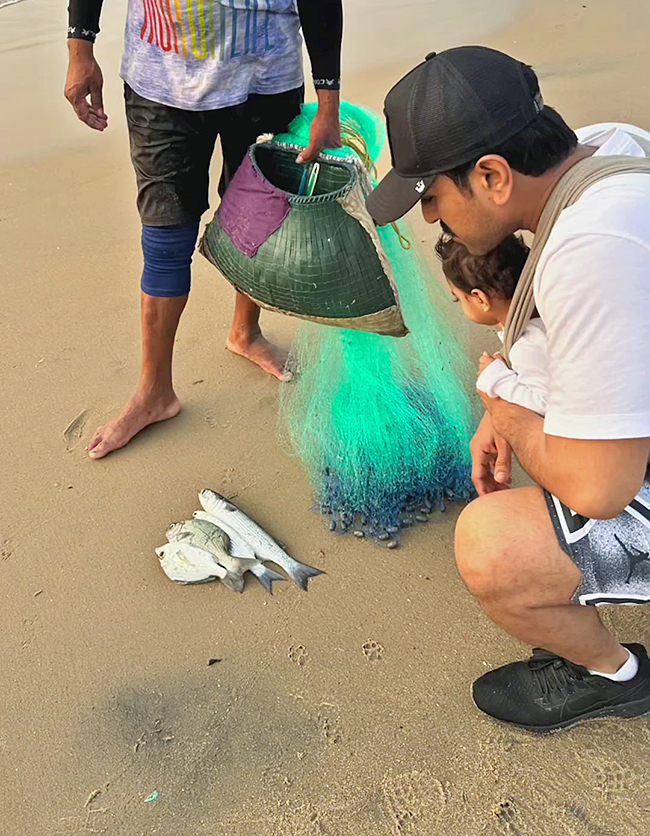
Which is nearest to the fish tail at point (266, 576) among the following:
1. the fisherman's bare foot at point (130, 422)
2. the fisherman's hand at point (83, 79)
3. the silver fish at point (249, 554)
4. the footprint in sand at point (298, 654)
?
the silver fish at point (249, 554)

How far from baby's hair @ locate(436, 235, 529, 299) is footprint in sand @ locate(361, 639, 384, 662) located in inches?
39.9

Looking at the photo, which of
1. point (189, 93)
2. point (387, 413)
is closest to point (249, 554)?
point (387, 413)

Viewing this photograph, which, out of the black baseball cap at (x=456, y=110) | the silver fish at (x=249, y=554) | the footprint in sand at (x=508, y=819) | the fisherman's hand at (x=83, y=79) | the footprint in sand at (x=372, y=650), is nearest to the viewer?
the black baseball cap at (x=456, y=110)

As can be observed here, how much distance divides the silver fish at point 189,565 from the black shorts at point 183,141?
3.65 ft

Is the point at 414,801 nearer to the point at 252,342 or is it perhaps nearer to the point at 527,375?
the point at 527,375

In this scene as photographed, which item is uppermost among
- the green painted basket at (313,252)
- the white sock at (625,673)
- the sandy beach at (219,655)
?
the green painted basket at (313,252)

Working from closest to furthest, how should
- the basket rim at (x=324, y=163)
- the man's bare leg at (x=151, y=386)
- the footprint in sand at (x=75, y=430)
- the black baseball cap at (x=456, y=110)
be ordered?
the black baseball cap at (x=456, y=110)
the basket rim at (x=324, y=163)
the man's bare leg at (x=151, y=386)
the footprint in sand at (x=75, y=430)

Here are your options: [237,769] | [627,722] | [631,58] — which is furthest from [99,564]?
[631,58]

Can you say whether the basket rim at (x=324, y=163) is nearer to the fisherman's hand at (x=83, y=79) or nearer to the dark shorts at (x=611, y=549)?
the fisherman's hand at (x=83, y=79)

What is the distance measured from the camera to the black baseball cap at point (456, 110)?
5.09 feet

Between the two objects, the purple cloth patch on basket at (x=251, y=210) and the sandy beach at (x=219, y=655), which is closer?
the sandy beach at (x=219, y=655)

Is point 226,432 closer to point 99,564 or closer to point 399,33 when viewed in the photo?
point 99,564

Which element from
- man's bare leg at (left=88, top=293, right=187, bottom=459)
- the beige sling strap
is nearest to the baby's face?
the beige sling strap

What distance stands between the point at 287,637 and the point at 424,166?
138 cm
